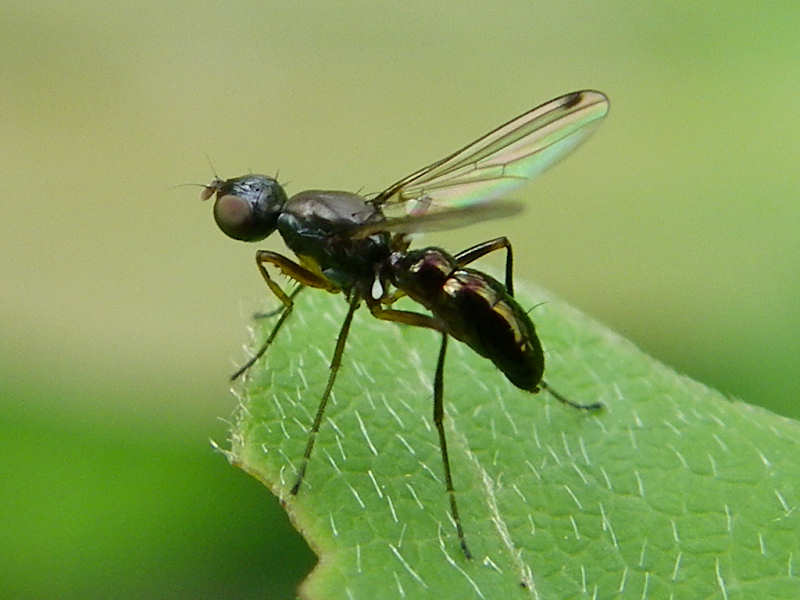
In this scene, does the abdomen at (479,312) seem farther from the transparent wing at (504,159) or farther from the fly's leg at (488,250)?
the transparent wing at (504,159)

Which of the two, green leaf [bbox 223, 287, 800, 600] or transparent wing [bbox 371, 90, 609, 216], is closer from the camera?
green leaf [bbox 223, 287, 800, 600]

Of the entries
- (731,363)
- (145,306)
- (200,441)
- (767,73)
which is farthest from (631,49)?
(200,441)

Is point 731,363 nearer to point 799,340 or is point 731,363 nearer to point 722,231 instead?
point 799,340

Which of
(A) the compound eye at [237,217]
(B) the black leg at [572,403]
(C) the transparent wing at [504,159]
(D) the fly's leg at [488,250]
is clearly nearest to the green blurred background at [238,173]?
(A) the compound eye at [237,217]

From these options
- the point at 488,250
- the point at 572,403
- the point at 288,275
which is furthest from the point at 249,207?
the point at 572,403

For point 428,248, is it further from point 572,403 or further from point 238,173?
point 238,173

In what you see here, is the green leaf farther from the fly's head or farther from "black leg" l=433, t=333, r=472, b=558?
the fly's head

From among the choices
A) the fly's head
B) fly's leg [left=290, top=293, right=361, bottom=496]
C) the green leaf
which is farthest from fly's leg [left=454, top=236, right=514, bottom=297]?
the fly's head
